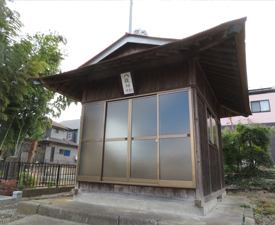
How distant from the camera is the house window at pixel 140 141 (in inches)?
155

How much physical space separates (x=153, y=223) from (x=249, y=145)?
883cm

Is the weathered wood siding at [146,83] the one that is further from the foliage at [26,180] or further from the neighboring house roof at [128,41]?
the foliage at [26,180]

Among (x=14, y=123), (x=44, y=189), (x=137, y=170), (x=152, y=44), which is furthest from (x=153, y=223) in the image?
(x=14, y=123)

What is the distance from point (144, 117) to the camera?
4.54 m

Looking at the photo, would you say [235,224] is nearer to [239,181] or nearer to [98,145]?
[98,145]

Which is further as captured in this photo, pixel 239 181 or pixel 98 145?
pixel 239 181

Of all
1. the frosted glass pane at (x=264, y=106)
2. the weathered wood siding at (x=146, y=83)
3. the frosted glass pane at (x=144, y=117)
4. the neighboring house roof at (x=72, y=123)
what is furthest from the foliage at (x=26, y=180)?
the neighboring house roof at (x=72, y=123)

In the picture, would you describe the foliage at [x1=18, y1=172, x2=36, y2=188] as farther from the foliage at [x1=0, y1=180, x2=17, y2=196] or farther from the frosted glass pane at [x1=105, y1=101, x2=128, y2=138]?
the frosted glass pane at [x1=105, y1=101, x2=128, y2=138]

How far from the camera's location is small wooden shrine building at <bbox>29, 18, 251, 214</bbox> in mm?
3761

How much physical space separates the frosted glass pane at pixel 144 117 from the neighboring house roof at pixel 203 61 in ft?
2.89

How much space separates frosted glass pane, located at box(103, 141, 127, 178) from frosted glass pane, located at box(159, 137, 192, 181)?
3.16 ft

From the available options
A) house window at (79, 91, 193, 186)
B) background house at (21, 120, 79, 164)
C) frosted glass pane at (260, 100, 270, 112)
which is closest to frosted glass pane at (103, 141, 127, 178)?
house window at (79, 91, 193, 186)

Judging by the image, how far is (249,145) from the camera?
1000cm

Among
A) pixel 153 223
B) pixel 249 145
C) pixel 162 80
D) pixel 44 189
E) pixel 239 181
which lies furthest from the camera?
pixel 249 145
